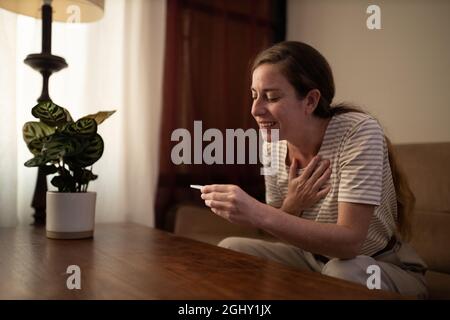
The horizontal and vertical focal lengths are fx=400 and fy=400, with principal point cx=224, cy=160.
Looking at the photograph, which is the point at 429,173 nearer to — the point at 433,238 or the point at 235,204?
the point at 433,238

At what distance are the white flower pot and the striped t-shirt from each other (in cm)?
52

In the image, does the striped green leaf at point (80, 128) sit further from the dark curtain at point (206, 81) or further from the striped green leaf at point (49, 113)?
the dark curtain at point (206, 81)

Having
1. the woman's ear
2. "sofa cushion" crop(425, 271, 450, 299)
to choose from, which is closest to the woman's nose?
the woman's ear

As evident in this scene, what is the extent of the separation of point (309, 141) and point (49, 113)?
0.60 metres

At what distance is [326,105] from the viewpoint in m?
0.94

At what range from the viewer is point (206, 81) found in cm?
187

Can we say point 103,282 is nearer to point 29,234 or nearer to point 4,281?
point 4,281

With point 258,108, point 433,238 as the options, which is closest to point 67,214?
point 258,108

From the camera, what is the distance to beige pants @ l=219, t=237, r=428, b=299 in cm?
76

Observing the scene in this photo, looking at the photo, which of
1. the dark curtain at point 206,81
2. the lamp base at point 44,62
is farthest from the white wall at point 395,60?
the lamp base at point 44,62

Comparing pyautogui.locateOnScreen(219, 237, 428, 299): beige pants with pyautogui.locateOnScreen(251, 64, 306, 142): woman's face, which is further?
pyautogui.locateOnScreen(251, 64, 306, 142): woman's face

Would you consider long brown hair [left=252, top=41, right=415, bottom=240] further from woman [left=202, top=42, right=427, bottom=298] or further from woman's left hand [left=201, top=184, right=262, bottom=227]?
woman's left hand [left=201, top=184, right=262, bottom=227]

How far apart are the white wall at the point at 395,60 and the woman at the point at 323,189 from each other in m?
0.72
